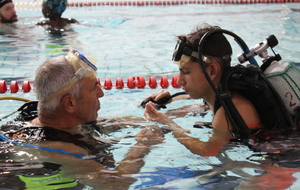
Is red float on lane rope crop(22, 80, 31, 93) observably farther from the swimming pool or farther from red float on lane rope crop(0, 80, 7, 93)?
red float on lane rope crop(0, 80, 7, 93)

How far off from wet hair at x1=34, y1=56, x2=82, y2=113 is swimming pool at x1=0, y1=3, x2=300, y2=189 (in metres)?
0.48

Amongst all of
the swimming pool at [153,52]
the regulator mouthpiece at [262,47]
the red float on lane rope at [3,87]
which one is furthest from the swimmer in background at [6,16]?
the regulator mouthpiece at [262,47]

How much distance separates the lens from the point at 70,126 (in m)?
3.14

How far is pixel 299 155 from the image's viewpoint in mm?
3076

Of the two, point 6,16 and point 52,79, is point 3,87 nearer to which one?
point 52,79

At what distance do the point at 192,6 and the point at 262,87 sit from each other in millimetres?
9452

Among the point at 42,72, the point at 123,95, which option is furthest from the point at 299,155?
the point at 123,95

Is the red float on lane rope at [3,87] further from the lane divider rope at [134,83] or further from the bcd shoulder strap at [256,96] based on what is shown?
the bcd shoulder strap at [256,96]

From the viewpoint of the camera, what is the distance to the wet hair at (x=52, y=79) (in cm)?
295

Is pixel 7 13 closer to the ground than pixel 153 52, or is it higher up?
higher up

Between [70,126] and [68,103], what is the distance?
7.4 inches

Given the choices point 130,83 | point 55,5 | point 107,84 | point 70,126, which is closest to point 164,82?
point 130,83

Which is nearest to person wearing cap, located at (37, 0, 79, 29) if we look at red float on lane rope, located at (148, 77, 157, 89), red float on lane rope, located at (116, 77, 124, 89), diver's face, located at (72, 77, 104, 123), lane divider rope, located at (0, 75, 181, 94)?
lane divider rope, located at (0, 75, 181, 94)

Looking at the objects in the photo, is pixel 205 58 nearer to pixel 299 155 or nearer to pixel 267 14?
pixel 299 155
